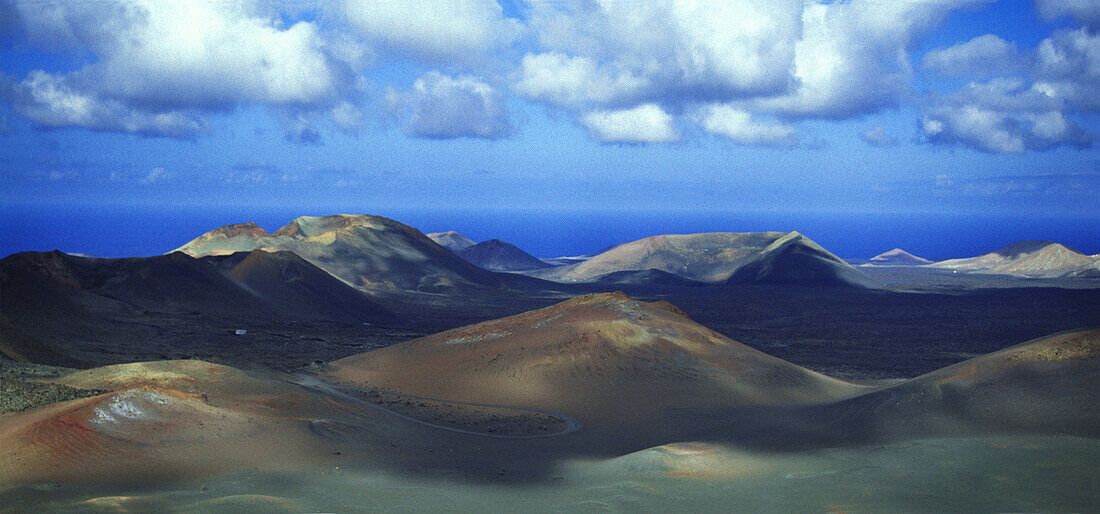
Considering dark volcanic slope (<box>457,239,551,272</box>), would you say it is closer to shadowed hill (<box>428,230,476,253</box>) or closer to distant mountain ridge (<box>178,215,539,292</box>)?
shadowed hill (<box>428,230,476,253</box>)

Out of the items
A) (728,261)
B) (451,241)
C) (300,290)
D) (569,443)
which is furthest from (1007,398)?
(451,241)

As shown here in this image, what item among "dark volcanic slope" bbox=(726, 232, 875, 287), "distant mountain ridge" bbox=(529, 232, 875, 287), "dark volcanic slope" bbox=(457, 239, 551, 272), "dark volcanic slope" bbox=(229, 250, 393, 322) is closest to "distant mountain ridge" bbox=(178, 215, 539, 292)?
"dark volcanic slope" bbox=(229, 250, 393, 322)

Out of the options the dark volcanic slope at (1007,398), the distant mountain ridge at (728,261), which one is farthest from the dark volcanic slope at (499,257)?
the dark volcanic slope at (1007,398)

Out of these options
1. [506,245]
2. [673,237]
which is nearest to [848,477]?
[673,237]

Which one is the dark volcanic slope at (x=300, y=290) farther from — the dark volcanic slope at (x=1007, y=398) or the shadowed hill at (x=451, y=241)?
the shadowed hill at (x=451, y=241)

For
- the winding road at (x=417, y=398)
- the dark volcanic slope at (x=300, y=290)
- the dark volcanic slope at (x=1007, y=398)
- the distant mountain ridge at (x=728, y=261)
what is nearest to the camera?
the dark volcanic slope at (x=1007, y=398)

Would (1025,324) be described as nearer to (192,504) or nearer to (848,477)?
(848,477)

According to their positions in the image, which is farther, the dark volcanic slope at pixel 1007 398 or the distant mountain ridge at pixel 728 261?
the distant mountain ridge at pixel 728 261
